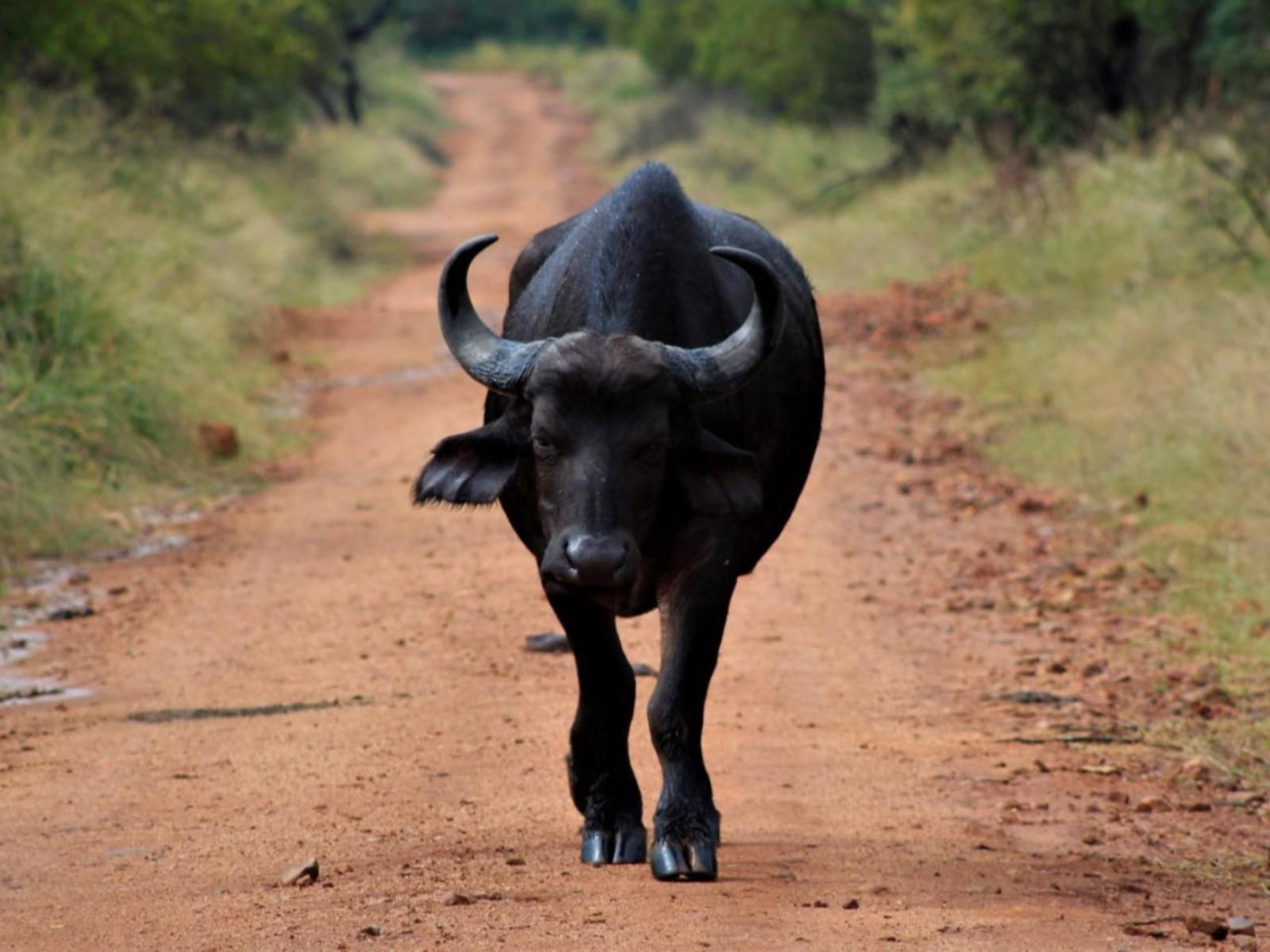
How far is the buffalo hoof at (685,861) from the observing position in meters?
5.52

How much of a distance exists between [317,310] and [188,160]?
109 inches

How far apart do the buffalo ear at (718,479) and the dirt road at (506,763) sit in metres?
1.01

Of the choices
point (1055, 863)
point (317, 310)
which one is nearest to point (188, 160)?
point (317, 310)

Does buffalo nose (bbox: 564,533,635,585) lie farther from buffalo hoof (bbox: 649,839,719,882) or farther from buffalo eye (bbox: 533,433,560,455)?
buffalo hoof (bbox: 649,839,719,882)

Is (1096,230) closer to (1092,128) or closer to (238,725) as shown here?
(1092,128)

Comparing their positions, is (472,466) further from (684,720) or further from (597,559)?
(684,720)

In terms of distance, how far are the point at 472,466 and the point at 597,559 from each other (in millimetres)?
668

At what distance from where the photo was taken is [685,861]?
556 centimetres

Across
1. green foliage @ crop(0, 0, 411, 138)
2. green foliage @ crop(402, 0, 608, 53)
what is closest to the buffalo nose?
green foliage @ crop(0, 0, 411, 138)

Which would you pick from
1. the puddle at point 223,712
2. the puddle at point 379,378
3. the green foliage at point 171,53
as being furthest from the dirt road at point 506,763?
the green foliage at point 171,53

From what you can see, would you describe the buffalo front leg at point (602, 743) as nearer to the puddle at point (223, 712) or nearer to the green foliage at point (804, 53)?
the puddle at point (223, 712)

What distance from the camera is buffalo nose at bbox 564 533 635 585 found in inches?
207

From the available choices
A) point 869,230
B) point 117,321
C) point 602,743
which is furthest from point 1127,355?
point 869,230

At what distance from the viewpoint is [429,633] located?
360 inches
